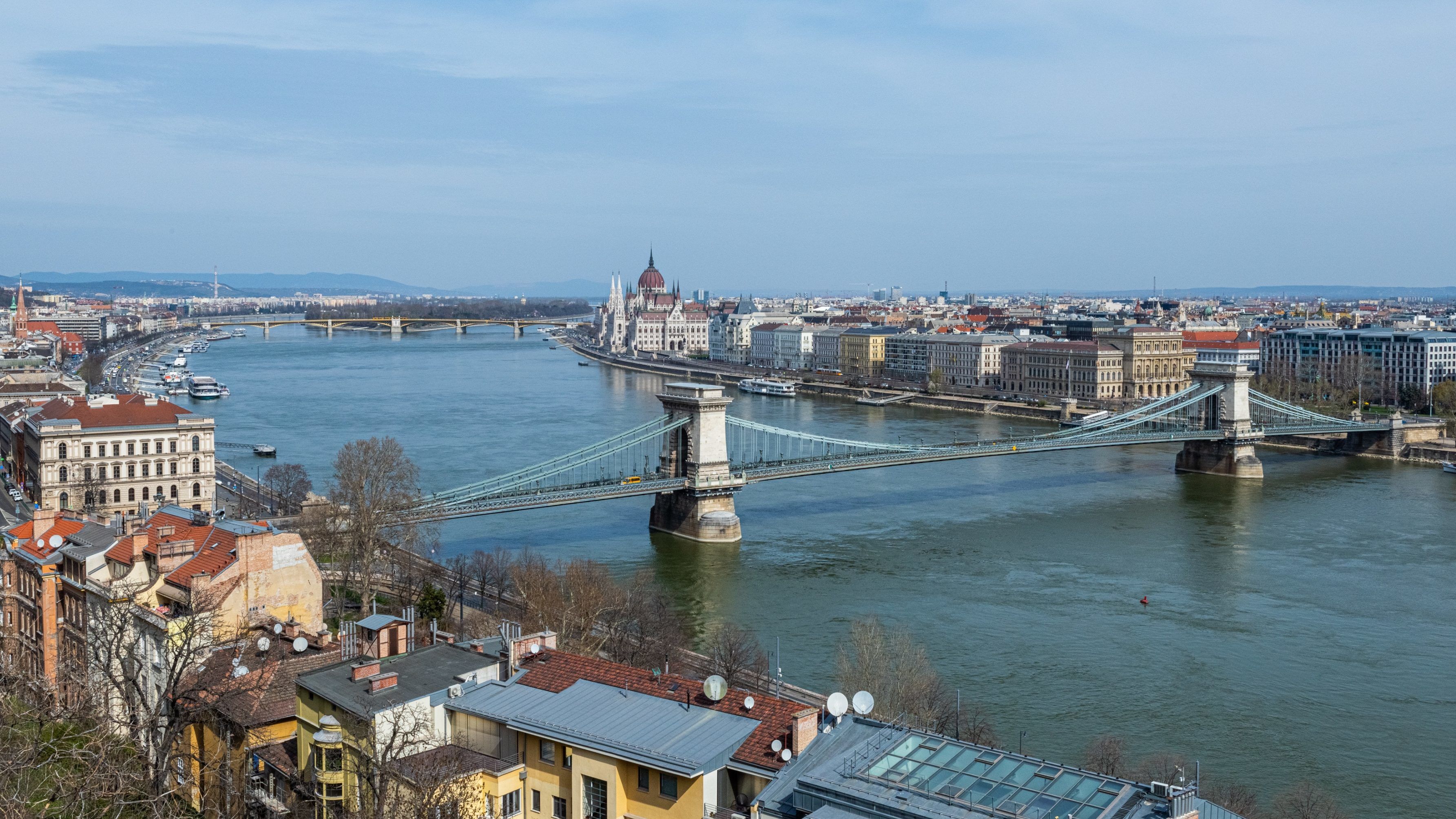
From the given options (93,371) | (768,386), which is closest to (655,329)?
(768,386)

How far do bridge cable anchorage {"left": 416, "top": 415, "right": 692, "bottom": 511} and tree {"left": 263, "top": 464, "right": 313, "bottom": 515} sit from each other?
2.00 m

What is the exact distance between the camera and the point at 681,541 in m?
21.2

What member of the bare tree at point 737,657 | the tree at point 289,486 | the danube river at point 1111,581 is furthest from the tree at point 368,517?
the bare tree at point 737,657

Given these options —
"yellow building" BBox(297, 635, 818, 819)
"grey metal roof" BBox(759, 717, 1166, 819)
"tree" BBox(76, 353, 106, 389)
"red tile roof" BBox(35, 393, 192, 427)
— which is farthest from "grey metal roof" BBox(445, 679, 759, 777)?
"tree" BBox(76, 353, 106, 389)

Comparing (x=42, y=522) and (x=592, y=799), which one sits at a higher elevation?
(x=42, y=522)

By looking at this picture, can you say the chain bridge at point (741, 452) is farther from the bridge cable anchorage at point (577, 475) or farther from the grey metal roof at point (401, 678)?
the grey metal roof at point (401, 678)

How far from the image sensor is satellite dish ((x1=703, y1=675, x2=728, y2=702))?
700 cm

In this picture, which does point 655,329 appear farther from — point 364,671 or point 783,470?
point 364,671

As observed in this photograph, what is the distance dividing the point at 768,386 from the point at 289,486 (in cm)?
3298

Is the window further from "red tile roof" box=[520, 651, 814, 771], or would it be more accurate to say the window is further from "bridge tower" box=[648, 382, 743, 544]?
"bridge tower" box=[648, 382, 743, 544]

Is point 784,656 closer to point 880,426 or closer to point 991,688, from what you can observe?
point 991,688

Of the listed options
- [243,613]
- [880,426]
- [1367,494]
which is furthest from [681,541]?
[880,426]

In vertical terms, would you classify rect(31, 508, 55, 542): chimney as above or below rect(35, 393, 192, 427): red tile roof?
below

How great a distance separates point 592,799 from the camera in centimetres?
688
